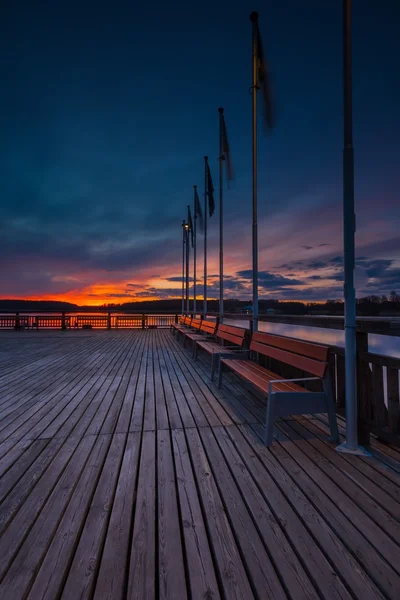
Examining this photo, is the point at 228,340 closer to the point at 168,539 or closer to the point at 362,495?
the point at 362,495

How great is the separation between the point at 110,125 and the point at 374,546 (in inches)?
970

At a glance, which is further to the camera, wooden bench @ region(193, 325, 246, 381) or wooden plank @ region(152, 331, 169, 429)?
wooden bench @ region(193, 325, 246, 381)

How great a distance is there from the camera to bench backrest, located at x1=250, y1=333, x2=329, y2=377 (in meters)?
2.59

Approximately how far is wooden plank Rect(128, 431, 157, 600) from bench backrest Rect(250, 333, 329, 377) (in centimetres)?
171

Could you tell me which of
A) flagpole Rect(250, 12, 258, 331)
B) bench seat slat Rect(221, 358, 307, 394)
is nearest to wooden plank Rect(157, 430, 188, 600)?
bench seat slat Rect(221, 358, 307, 394)

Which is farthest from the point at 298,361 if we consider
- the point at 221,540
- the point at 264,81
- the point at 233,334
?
the point at 264,81

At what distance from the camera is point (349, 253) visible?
8.13 ft

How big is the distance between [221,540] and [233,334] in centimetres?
379

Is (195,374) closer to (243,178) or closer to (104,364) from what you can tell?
A: (104,364)

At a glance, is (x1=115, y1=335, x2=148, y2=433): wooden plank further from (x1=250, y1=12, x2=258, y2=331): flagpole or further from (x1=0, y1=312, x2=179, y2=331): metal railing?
(x1=0, y1=312, x2=179, y2=331): metal railing

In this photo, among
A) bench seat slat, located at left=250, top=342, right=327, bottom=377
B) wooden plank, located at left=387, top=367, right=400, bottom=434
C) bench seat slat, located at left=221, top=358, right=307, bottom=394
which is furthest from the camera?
bench seat slat, located at left=221, top=358, right=307, bottom=394

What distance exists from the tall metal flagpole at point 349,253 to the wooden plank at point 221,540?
1310 mm

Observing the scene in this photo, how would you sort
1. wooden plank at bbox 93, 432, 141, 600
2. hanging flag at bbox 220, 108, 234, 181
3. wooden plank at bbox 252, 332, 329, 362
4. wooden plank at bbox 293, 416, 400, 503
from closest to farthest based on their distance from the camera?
wooden plank at bbox 93, 432, 141, 600 < wooden plank at bbox 293, 416, 400, 503 < wooden plank at bbox 252, 332, 329, 362 < hanging flag at bbox 220, 108, 234, 181

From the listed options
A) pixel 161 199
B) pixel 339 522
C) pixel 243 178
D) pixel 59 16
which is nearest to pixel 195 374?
pixel 339 522
